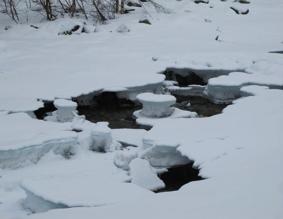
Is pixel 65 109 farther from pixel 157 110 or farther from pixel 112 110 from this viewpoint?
pixel 157 110

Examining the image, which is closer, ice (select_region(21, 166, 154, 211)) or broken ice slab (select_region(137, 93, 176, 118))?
ice (select_region(21, 166, 154, 211))

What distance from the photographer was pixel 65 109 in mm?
7191

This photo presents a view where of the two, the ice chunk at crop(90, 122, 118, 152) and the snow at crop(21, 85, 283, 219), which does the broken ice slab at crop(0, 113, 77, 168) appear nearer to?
the ice chunk at crop(90, 122, 118, 152)

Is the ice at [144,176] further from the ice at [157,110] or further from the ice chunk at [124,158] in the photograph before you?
the ice at [157,110]

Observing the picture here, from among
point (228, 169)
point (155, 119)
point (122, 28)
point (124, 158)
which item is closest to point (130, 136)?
point (155, 119)

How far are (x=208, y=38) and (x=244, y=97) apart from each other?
475cm

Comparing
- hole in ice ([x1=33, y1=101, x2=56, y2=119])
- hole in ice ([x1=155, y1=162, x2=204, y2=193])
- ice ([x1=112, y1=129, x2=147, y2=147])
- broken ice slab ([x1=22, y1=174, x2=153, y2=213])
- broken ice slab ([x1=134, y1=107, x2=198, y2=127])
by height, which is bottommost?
hole in ice ([x1=33, y1=101, x2=56, y2=119])

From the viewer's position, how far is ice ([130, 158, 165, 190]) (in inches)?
206

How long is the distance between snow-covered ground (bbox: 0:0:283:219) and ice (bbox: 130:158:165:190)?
1 centimetres

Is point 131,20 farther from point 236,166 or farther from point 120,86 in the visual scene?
point 236,166

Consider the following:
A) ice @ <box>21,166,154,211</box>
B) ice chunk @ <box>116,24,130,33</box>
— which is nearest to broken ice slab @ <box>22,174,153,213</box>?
ice @ <box>21,166,154,211</box>

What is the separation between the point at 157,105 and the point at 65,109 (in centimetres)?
137

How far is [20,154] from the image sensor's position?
5.75m

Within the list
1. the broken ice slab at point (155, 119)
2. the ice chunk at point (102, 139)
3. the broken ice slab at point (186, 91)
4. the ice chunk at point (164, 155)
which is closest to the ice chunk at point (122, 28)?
the broken ice slab at point (186, 91)
